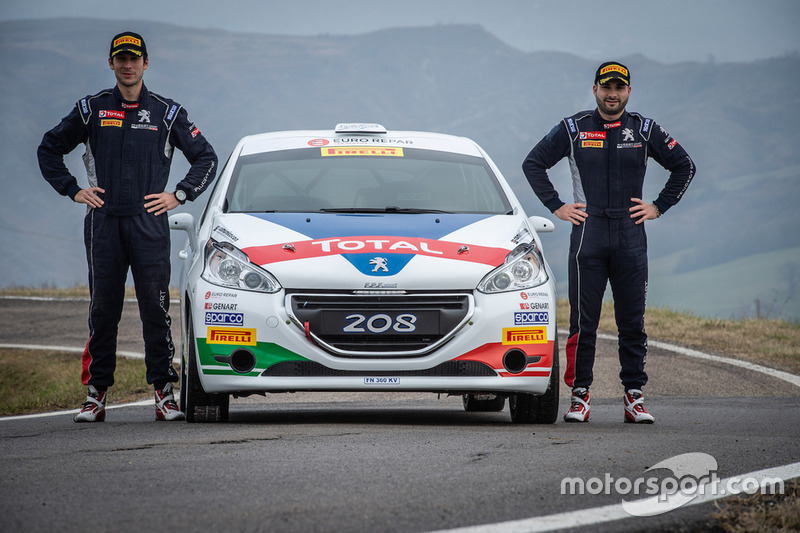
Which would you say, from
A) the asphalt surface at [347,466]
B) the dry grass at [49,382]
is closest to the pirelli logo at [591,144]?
the asphalt surface at [347,466]

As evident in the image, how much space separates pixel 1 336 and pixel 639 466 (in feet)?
60.2

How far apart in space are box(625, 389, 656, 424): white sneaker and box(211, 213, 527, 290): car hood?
137cm

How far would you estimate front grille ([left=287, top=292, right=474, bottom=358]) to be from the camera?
6.35 meters

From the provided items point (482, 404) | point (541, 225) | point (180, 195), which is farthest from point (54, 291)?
point (541, 225)

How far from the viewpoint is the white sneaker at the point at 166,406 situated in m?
7.42

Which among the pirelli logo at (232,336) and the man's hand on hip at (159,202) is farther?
the man's hand on hip at (159,202)

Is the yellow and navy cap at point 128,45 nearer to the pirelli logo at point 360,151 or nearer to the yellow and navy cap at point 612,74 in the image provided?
the pirelli logo at point 360,151

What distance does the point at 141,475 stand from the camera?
4547mm

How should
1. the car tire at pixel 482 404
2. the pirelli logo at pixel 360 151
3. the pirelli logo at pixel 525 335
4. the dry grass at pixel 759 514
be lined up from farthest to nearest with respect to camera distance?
the car tire at pixel 482 404 < the pirelli logo at pixel 360 151 < the pirelli logo at pixel 525 335 < the dry grass at pixel 759 514

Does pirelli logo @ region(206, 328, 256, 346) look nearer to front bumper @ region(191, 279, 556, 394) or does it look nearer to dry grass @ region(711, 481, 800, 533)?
front bumper @ region(191, 279, 556, 394)

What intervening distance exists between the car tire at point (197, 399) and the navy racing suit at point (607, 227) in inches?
89.3

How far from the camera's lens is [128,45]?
7.42m

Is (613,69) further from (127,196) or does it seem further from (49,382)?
(49,382)

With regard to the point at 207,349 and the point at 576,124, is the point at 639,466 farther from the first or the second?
the point at 576,124
